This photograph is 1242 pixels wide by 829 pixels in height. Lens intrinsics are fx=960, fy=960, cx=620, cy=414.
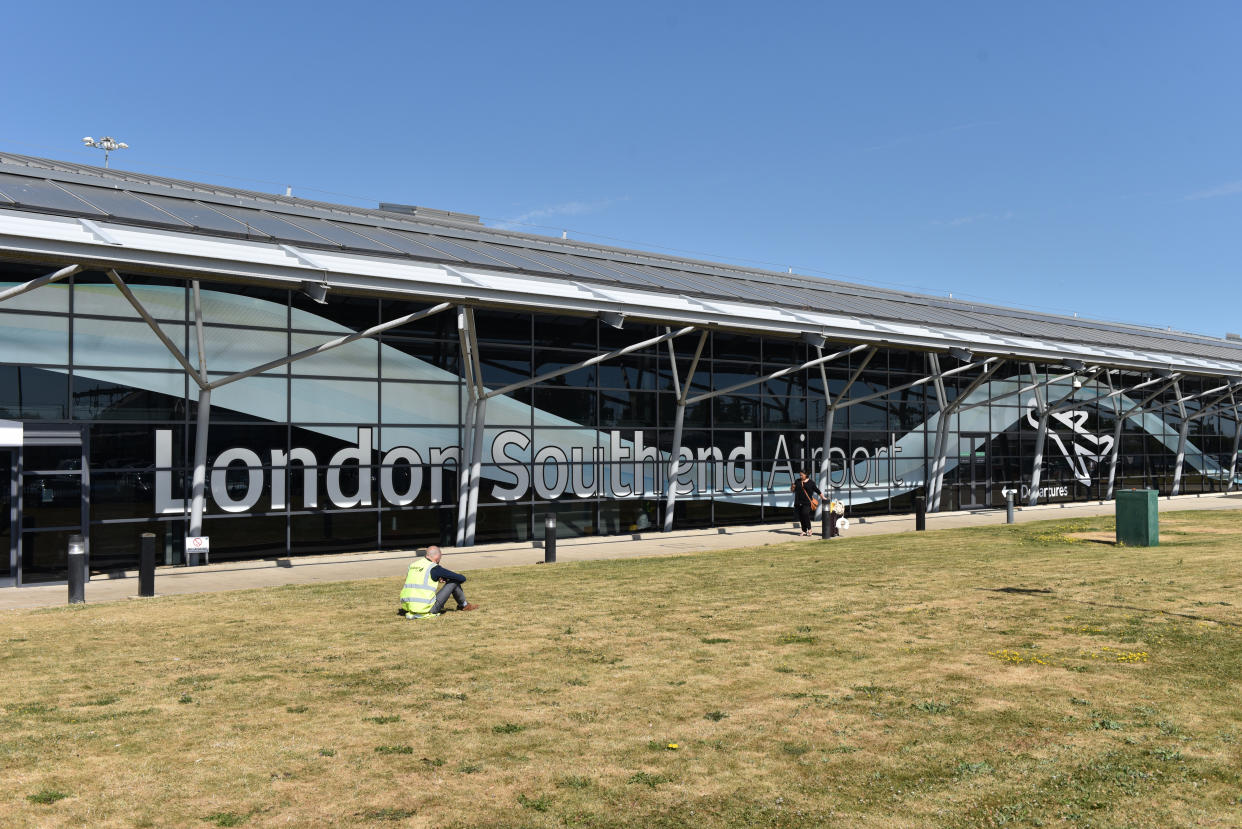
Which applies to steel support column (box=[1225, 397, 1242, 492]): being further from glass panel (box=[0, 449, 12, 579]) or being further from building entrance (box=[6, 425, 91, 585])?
glass panel (box=[0, 449, 12, 579])

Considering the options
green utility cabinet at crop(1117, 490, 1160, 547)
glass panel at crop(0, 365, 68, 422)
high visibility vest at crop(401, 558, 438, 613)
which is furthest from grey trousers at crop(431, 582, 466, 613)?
green utility cabinet at crop(1117, 490, 1160, 547)

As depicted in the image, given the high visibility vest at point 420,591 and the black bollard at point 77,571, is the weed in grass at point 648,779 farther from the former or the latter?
the black bollard at point 77,571

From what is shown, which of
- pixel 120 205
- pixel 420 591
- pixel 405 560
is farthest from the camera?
pixel 405 560

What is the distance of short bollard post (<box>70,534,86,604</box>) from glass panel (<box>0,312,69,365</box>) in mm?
5861

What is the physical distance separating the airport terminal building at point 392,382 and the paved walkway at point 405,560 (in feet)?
3.46

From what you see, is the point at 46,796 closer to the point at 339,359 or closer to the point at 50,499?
the point at 50,499

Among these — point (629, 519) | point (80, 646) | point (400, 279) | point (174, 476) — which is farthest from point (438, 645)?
point (629, 519)

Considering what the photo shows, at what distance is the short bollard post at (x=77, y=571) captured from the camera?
48.8ft

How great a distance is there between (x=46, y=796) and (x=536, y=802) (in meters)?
3.20

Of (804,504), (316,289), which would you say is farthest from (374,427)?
(804,504)

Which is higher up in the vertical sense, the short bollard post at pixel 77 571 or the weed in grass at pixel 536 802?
the short bollard post at pixel 77 571

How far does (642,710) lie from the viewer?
8.28 meters

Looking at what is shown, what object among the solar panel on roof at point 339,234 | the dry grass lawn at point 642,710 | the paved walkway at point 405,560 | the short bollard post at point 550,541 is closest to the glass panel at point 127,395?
the paved walkway at point 405,560

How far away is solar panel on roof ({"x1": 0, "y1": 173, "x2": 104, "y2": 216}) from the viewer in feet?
56.7
